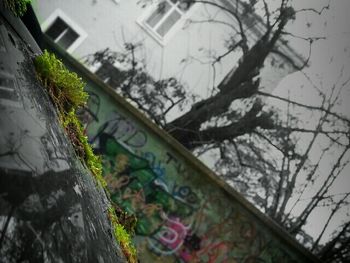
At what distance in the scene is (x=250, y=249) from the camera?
269 inches

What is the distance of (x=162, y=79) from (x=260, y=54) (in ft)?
15.1

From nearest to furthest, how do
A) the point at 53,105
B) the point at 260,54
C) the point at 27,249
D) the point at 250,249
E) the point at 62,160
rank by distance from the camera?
the point at 27,249, the point at 62,160, the point at 53,105, the point at 250,249, the point at 260,54

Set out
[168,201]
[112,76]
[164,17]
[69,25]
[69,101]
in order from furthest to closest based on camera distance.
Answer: [164,17]
[69,25]
[112,76]
[168,201]
[69,101]

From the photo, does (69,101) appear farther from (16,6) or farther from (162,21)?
(162,21)

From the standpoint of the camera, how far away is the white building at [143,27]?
16.6 meters

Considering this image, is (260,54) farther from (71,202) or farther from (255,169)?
(71,202)

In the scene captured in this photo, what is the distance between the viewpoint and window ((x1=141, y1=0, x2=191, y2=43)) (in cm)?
1681

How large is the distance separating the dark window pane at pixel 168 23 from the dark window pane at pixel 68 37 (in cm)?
380

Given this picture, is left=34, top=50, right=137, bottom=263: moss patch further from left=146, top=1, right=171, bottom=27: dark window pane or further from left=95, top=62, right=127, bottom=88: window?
left=146, top=1, right=171, bottom=27: dark window pane

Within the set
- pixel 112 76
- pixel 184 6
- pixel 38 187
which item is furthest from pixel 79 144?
pixel 184 6

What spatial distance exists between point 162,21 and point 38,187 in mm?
16624

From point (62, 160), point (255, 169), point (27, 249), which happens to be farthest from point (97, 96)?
point (255, 169)

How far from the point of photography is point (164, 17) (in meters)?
17.1

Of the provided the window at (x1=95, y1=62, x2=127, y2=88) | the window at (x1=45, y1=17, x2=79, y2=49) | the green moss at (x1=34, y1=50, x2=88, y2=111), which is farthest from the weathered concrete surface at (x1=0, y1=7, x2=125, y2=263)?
the window at (x1=45, y1=17, x2=79, y2=49)
